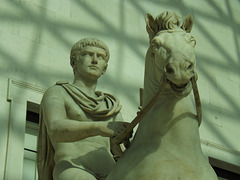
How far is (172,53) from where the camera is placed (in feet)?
20.3

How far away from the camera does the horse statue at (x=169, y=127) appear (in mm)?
6062

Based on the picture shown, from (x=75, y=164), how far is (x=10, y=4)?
5.19 m

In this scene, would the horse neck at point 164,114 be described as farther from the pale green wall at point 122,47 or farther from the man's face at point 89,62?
the pale green wall at point 122,47

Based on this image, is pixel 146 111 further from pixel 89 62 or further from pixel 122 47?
pixel 122 47

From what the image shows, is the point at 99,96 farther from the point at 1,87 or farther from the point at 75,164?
the point at 1,87

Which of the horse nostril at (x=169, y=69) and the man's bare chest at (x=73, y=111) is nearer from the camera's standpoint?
the horse nostril at (x=169, y=69)

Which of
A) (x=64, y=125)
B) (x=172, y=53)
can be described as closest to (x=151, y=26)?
(x=172, y=53)

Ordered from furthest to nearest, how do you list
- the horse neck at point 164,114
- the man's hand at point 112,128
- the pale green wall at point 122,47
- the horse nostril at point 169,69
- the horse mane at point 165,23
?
the pale green wall at point 122,47
the horse mane at point 165,23
the man's hand at point 112,128
the horse neck at point 164,114
the horse nostril at point 169,69

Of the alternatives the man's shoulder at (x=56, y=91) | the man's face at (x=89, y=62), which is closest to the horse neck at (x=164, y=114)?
the man's shoulder at (x=56, y=91)

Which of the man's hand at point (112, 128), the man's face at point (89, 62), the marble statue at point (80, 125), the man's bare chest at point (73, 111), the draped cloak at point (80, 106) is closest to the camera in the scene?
the man's hand at point (112, 128)

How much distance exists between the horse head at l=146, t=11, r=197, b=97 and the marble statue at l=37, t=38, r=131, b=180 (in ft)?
2.04

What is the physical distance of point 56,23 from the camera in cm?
1209

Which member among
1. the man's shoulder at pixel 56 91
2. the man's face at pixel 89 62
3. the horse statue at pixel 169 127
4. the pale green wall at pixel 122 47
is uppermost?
the pale green wall at pixel 122 47

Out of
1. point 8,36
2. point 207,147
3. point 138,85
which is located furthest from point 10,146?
point 207,147
